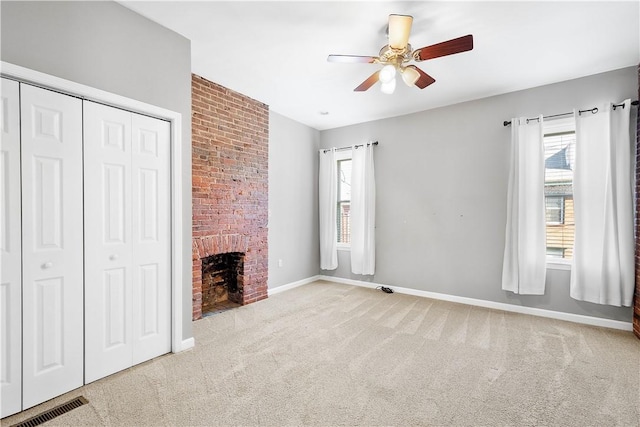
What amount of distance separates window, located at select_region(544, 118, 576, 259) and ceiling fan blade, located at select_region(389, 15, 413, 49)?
2474 mm

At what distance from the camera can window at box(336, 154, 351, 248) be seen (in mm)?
5359

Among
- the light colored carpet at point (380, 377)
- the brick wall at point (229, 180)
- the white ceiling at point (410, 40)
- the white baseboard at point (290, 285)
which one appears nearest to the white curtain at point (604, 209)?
the light colored carpet at point (380, 377)

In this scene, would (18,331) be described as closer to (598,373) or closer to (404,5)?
(404,5)

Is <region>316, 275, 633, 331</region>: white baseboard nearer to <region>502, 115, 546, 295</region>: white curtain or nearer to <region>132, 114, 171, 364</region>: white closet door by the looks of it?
<region>502, 115, 546, 295</region>: white curtain

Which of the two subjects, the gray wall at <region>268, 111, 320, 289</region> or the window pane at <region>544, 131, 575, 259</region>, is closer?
the window pane at <region>544, 131, 575, 259</region>

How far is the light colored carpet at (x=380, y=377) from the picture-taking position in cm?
184

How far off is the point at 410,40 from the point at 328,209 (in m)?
3.06

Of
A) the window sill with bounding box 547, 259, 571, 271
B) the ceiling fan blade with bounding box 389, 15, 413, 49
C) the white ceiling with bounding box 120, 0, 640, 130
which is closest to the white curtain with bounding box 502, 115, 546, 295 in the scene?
the window sill with bounding box 547, 259, 571, 271

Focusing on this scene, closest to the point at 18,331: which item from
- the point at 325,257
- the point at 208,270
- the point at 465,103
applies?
the point at 208,270

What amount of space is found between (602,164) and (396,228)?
2494 mm

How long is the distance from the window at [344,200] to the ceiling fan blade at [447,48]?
3054 millimetres

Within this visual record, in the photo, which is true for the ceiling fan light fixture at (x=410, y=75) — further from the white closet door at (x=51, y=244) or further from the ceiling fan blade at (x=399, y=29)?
the white closet door at (x=51, y=244)

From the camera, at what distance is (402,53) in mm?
2426

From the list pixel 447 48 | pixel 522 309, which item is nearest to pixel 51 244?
pixel 447 48
